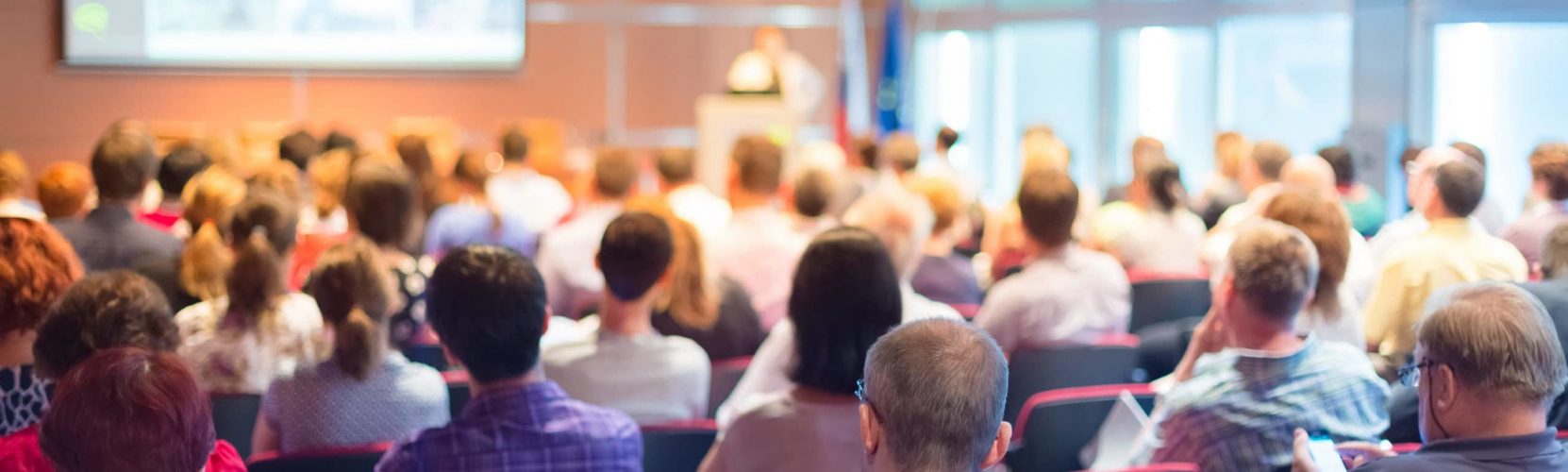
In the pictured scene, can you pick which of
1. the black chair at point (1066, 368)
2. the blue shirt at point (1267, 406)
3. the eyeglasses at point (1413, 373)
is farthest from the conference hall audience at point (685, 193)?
the eyeglasses at point (1413, 373)

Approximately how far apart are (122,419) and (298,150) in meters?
Result: 6.52

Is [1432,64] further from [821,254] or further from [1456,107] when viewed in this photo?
[821,254]

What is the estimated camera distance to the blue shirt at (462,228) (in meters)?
6.75

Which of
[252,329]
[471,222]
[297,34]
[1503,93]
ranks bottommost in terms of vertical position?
[252,329]

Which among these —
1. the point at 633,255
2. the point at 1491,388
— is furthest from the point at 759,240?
the point at 1491,388

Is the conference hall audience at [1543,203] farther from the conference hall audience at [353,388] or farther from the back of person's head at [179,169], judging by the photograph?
the back of person's head at [179,169]

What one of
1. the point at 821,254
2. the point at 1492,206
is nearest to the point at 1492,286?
the point at 821,254

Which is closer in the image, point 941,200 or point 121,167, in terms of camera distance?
point 121,167

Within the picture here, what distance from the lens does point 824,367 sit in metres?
2.96

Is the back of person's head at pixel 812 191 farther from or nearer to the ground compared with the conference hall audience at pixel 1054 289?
farther from the ground

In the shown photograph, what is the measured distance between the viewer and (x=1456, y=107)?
9477 mm

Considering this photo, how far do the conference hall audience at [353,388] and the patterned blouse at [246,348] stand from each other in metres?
0.53

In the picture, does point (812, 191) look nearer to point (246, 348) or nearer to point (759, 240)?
point (759, 240)

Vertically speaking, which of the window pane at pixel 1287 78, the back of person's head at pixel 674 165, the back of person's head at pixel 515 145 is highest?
the window pane at pixel 1287 78
